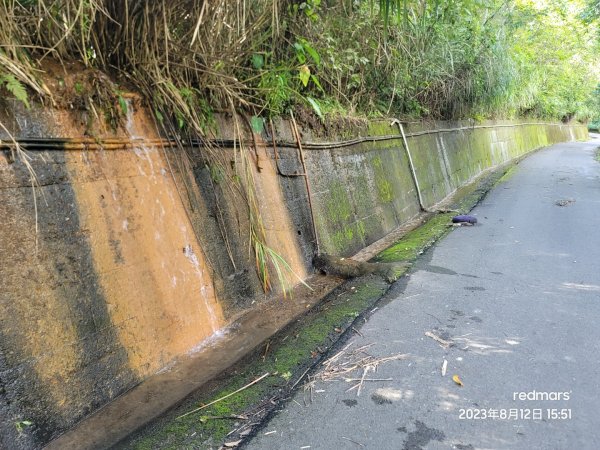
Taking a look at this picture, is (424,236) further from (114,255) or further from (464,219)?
(114,255)

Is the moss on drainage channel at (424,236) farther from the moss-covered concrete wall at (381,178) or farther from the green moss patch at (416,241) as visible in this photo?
the moss-covered concrete wall at (381,178)

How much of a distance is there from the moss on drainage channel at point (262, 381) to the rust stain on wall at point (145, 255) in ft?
1.70

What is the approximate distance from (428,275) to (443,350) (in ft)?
5.24

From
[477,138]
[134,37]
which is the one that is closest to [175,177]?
[134,37]

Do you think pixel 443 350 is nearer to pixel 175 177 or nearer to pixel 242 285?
pixel 242 285

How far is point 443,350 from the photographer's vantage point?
9.87 feet

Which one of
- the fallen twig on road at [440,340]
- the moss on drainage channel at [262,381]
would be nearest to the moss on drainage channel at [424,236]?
the moss on drainage channel at [262,381]

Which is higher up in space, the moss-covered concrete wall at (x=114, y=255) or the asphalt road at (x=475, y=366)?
the moss-covered concrete wall at (x=114, y=255)

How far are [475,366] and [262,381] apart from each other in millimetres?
1357

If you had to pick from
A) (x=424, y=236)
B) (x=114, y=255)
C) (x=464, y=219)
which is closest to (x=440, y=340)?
(x=114, y=255)

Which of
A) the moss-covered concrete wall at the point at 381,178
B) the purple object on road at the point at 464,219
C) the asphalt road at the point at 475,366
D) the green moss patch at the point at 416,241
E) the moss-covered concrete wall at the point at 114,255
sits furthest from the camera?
the purple object on road at the point at 464,219

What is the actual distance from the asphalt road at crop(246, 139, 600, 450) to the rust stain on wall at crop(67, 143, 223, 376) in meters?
1.10

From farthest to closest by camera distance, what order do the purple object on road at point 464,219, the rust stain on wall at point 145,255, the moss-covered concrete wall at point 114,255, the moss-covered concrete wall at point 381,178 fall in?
the purple object on road at point 464,219
the moss-covered concrete wall at point 381,178
the rust stain on wall at point 145,255
the moss-covered concrete wall at point 114,255

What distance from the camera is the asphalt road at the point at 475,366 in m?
2.22
